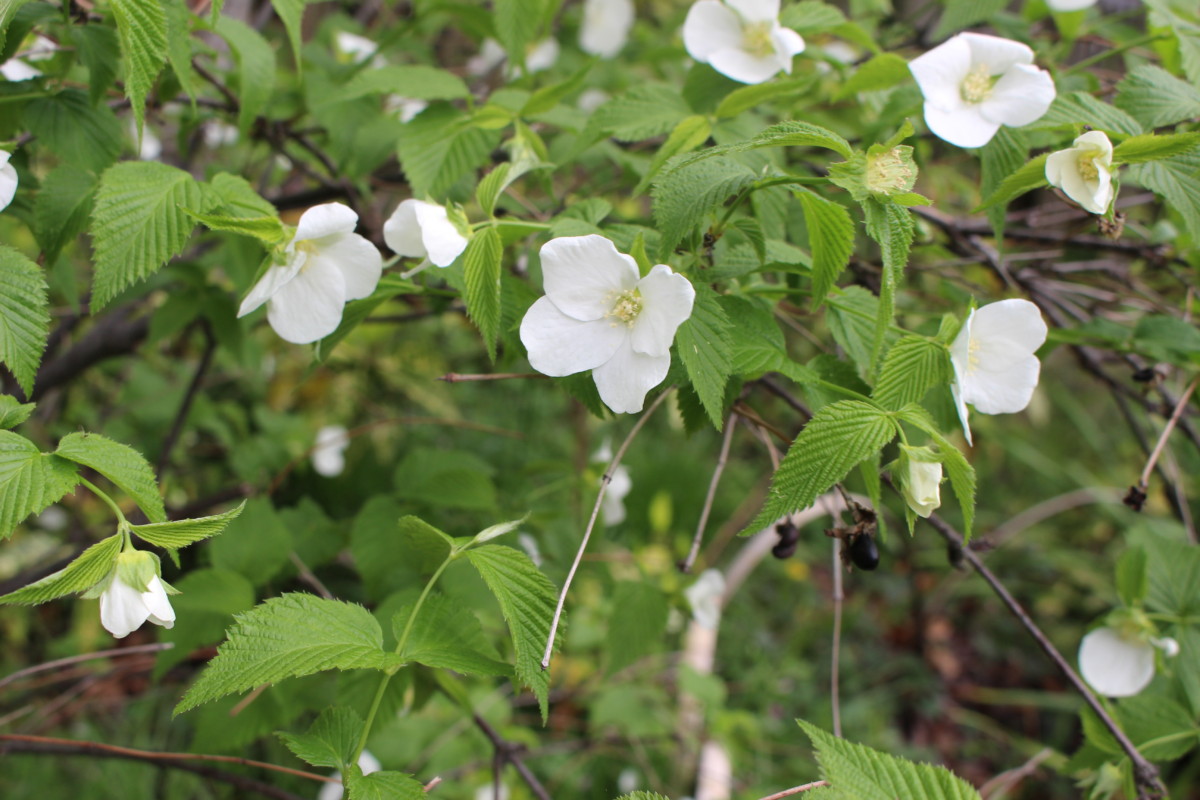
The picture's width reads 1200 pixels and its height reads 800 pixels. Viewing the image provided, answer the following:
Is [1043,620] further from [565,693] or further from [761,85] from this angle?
[761,85]

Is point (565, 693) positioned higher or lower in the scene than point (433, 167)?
lower

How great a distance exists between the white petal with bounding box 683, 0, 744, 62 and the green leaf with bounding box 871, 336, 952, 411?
17.9 inches

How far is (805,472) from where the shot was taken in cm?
63

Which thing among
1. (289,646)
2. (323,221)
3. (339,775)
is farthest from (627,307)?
(339,775)

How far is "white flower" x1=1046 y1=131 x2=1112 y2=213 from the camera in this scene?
0.70 metres

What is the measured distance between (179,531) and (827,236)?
0.57 m

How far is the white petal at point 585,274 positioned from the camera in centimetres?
66

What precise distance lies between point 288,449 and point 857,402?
1.26 meters

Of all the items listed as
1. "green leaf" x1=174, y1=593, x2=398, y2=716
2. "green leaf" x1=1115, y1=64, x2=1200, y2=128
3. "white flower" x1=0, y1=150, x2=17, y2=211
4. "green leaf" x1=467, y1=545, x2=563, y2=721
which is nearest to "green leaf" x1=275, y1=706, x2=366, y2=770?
"green leaf" x1=174, y1=593, x2=398, y2=716

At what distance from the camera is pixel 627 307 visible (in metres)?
0.69

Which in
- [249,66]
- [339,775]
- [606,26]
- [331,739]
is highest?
[249,66]

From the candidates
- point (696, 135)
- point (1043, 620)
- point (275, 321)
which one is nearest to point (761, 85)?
point (696, 135)

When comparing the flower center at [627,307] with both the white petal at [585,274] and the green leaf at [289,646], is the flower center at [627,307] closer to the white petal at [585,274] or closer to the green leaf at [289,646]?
the white petal at [585,274]

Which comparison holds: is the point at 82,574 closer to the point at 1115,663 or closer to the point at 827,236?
the point at 827,236
